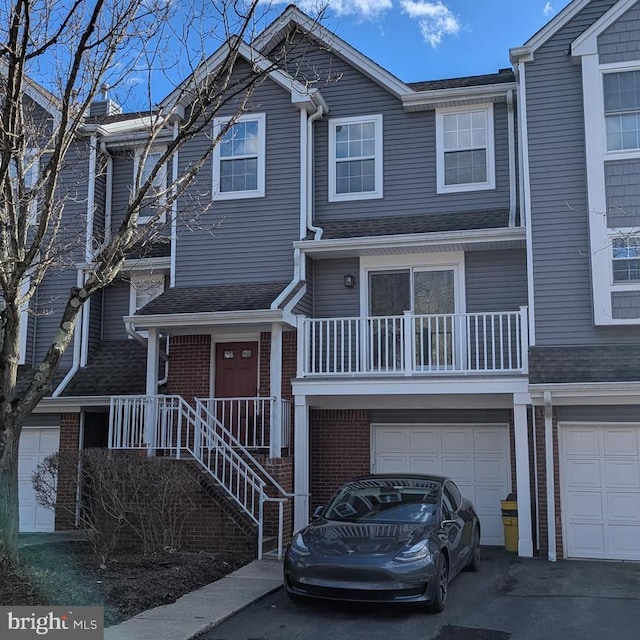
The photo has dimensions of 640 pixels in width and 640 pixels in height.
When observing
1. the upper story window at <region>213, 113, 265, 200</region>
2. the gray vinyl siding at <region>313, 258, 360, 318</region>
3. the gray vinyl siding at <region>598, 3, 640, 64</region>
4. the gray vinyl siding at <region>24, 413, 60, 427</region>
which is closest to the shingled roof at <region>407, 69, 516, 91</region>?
the gray vinyl siding at <region>598, 3, 640, 64</region>

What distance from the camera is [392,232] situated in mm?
13320

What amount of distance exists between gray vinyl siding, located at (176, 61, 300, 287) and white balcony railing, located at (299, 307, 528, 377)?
61.1 inches

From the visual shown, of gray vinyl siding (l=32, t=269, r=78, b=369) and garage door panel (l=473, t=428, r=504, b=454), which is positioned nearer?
garage door panel (l=473, t=428, r=504, b=454)

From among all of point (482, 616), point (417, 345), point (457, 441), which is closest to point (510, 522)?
point (457, 441)

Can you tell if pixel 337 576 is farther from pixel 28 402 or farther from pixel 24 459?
pixel 24 459

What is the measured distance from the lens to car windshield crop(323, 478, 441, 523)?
8.99m

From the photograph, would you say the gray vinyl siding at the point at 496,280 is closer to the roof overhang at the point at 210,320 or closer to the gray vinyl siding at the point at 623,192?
the gray vinyl siding at the point at 623,192

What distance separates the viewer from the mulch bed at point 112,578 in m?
7.75

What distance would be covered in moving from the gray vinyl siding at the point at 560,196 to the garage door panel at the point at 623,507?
95.6 inches

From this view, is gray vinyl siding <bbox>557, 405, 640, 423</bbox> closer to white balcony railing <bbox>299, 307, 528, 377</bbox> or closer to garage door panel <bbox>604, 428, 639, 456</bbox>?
garage door panel <bbox>604, 428, 639, 456</bbox>

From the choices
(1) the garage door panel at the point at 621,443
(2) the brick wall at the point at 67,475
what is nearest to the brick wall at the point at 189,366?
(2) the brick wall at the point at 67,475

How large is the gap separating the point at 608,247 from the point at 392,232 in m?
3.66

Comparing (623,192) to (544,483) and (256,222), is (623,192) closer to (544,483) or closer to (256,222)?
(544,483)

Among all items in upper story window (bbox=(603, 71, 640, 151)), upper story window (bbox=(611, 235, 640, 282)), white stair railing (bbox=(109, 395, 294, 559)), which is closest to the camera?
white stair railing (bbox=(109, 395, 294, 559))
